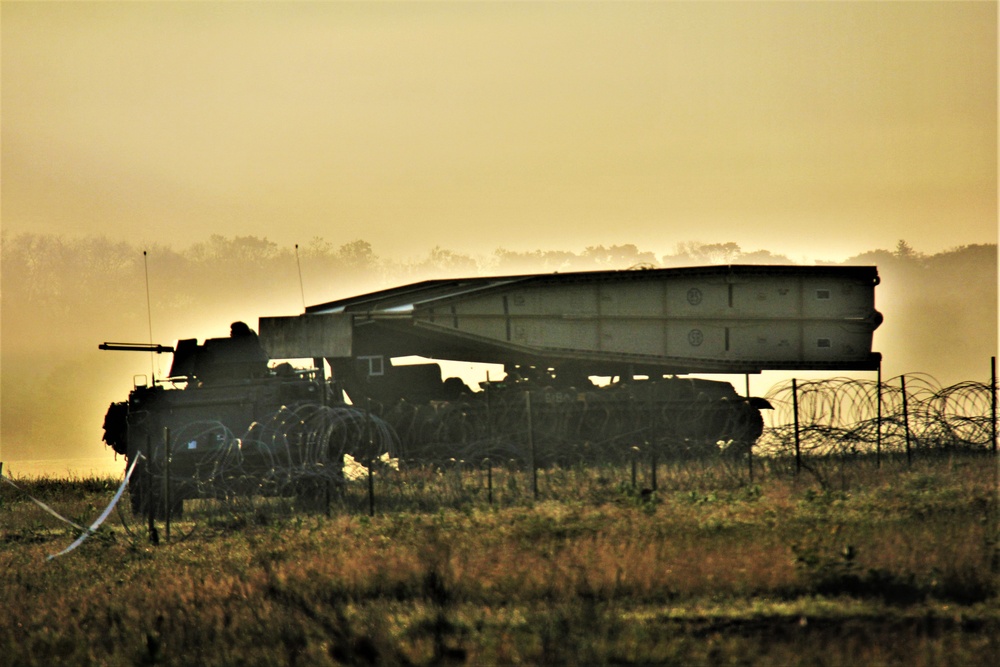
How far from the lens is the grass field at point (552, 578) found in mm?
9828

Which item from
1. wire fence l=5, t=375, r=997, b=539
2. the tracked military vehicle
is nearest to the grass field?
wire fence l=5, t=375, r=997, b=539

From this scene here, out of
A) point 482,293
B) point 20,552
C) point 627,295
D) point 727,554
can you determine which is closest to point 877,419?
point 727,554

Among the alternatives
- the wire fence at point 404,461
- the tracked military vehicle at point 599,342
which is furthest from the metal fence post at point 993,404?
the tracked military vehicle at point 599,342

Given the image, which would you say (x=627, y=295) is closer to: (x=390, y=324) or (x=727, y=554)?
(x=390, y=324)

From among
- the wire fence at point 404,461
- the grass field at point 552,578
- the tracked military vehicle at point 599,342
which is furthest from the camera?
the tracked military vehicle at point 599,342

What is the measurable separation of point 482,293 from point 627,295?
3085mm

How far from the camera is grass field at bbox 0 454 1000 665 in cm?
983

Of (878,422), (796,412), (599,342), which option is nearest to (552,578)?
(796,412)

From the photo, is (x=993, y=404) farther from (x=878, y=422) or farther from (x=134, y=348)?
(x=134, y=348)

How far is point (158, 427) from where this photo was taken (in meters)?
19.3

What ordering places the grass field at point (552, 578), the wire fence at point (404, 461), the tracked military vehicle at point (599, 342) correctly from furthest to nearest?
the tracked military vehicle at point (599, 342) → the wire fence at point (404, 461) → the grass field at point (552, 578)

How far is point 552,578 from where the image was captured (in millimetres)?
11867

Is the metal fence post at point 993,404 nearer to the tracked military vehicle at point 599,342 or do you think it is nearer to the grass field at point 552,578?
the grass field at point 552,578

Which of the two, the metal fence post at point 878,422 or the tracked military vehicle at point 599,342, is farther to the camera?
the tracked military vehicle at point 599,342
